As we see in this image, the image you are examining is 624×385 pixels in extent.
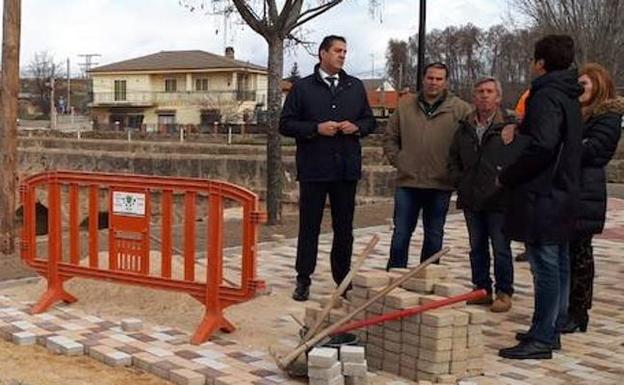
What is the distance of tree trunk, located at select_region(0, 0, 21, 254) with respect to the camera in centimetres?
965

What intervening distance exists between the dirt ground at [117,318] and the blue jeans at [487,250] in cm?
142

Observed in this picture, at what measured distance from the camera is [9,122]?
976cm

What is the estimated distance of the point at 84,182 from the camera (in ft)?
22.2

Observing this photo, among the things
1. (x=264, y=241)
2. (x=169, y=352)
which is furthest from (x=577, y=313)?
(x=264, y=241)

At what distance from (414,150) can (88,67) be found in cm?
8901

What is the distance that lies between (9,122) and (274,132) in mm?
4062

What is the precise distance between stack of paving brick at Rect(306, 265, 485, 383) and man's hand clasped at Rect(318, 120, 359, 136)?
152cm

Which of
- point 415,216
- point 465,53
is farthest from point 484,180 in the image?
point 465,53

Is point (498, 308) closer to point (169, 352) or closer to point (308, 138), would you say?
point (308, 138)

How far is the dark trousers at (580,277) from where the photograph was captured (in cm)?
632

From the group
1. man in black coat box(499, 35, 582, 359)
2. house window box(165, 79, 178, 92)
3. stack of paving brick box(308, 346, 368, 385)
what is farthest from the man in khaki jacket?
house window box(165, 79, 178, 92)

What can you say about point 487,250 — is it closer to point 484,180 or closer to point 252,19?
point 484,180

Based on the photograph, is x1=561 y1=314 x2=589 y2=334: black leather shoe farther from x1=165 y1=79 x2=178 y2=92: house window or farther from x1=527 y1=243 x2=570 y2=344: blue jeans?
x1=165 y1=79 x2=178 y2=92: house window

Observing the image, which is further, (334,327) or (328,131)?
(328,131)
